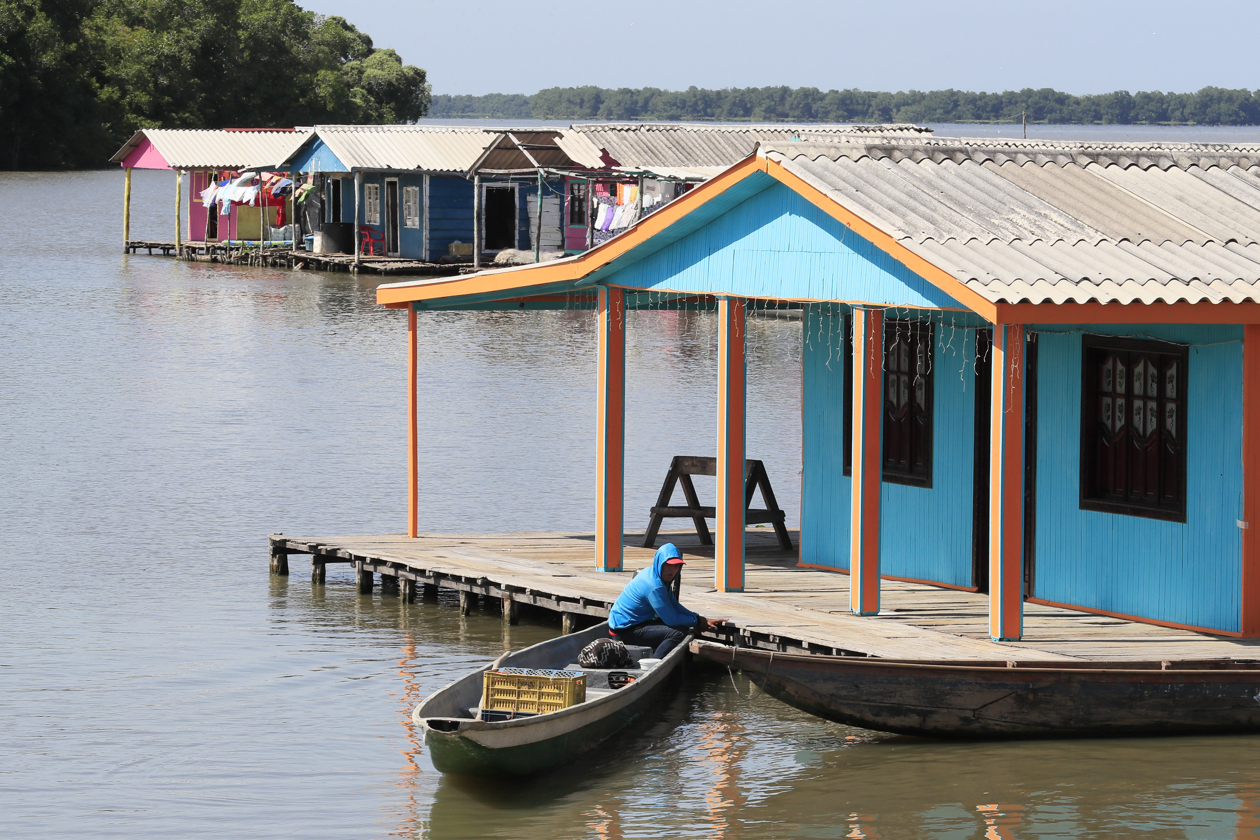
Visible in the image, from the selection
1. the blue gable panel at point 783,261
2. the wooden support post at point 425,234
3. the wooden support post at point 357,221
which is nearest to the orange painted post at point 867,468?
the blue gable panel at point 783,261

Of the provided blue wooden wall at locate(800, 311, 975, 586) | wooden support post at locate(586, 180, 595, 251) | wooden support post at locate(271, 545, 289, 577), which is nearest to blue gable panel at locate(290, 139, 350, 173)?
wooden support post at locate(586, 180, 595, 251)

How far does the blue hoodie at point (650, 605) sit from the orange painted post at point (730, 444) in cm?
163

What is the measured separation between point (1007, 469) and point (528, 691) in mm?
3639

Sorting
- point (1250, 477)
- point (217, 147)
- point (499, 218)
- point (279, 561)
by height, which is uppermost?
point (217, 147)

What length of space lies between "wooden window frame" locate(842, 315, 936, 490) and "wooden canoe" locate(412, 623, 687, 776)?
11.7ft

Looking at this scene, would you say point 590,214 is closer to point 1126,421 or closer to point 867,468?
point 867,468

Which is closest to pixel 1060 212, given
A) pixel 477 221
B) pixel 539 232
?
pixel 539 232

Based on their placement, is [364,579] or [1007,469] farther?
[364,579]

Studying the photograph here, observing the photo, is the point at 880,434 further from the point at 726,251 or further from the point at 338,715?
the point at 338,715

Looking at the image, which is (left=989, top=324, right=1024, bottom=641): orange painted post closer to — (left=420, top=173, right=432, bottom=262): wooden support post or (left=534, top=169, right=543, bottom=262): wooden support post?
(left=534, top=169, right=543, bottom=262): wooden support post

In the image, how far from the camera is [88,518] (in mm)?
21500

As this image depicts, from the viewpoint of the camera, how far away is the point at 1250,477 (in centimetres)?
1319

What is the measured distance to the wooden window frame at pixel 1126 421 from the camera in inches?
540

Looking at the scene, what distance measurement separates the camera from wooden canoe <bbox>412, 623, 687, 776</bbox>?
37.4 feet
